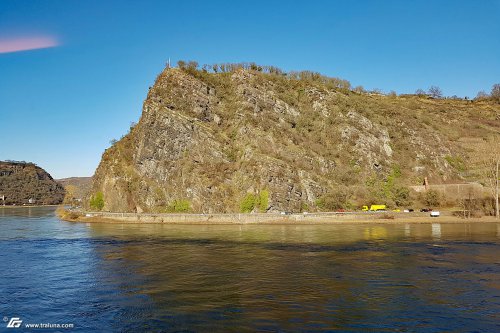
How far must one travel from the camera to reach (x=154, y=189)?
96.0 meters

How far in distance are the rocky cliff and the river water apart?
4324 cm

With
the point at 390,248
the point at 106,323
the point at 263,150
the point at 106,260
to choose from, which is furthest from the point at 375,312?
the point at 263,150

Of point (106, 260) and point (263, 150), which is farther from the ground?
point (263, 150)

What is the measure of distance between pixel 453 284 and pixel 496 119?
143715mm

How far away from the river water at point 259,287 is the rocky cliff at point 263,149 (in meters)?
43.2

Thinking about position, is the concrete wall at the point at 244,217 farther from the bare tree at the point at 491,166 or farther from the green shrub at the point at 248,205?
the bare tree at the point at 491,166

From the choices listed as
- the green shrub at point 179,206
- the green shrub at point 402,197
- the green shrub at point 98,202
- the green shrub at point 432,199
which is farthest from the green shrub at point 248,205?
the green shrub at point 98,202

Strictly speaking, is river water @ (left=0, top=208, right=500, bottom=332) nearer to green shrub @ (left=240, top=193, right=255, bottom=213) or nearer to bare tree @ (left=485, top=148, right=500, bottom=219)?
green shrub @ (left=240, top=193, right=255, bottom=213)

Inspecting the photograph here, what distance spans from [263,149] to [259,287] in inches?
2799

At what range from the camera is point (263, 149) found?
96.1 m

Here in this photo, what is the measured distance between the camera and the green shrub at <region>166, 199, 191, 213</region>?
3563 inches

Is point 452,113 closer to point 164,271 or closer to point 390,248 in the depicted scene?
point 390,248

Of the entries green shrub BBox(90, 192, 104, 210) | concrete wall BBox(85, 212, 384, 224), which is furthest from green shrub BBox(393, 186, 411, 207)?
green shrub BBox(90, 192, 104, 210)

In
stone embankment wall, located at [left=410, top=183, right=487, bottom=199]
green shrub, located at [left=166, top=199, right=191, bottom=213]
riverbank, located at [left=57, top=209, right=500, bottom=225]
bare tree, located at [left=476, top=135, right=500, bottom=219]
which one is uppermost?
bare tree, located at [left=476, top=135, right=500, bottom=219]
